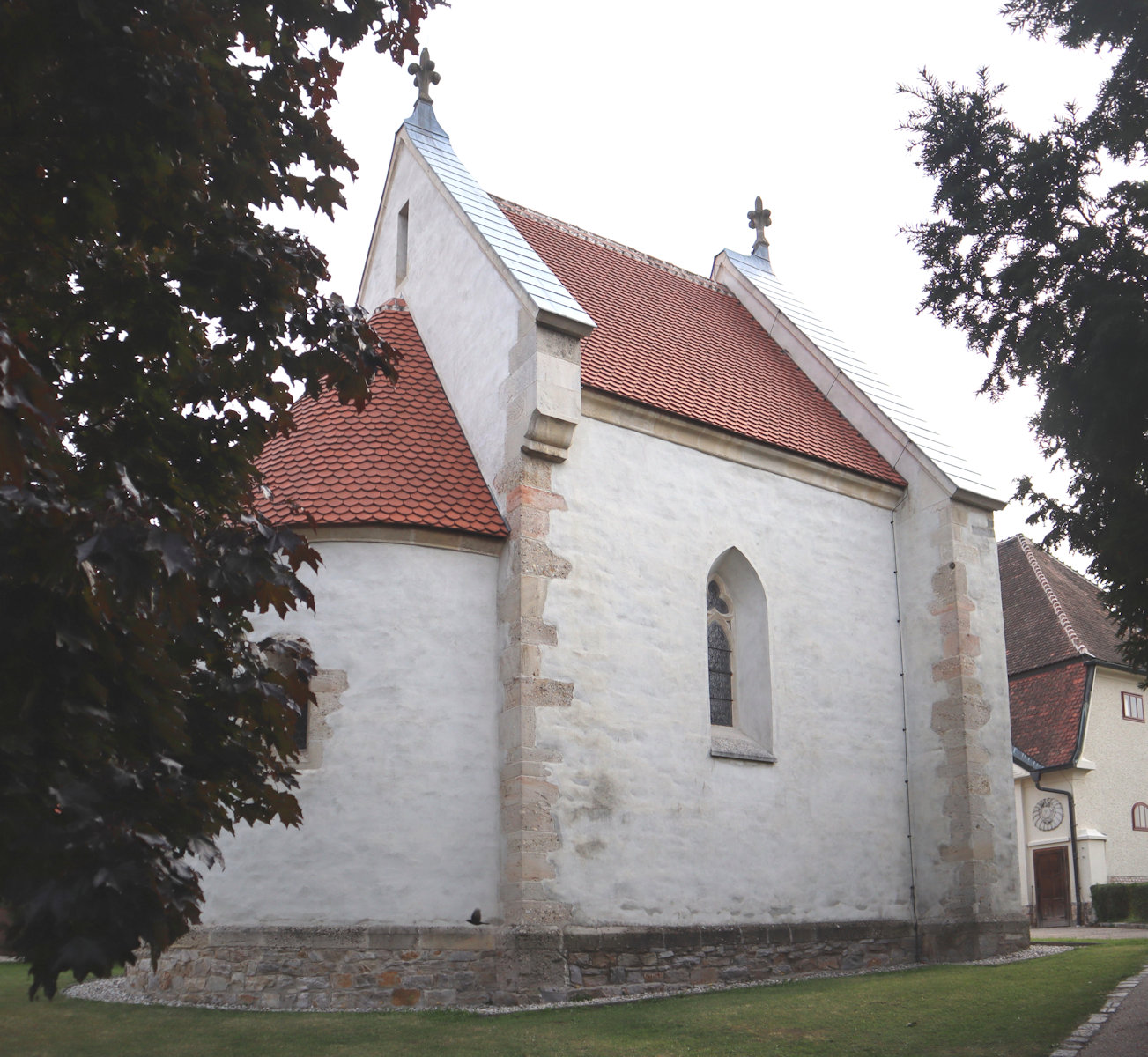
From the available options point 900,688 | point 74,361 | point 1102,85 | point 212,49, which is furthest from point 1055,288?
point 900,688

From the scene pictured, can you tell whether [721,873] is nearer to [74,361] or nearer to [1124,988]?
[1124,988]

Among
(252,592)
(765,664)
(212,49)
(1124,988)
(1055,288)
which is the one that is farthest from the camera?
(765,664)

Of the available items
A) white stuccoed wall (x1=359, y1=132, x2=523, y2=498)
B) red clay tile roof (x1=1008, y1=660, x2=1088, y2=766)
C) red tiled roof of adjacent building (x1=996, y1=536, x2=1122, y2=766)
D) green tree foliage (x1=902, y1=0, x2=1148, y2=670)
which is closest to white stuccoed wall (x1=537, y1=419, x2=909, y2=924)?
white stuccoed wall (x1=359, y1=132, x2=523, y2=498)

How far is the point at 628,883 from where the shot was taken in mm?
11203

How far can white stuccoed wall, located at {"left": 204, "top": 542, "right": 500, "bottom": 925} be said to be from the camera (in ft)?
34.4

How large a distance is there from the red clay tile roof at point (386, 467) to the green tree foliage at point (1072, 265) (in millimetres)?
5445

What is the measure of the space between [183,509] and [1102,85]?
732cm

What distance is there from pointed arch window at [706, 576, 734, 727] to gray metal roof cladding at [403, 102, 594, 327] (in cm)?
377

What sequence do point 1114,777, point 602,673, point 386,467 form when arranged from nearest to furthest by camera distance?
point 602,673 < point 386,467 < point 1114,777

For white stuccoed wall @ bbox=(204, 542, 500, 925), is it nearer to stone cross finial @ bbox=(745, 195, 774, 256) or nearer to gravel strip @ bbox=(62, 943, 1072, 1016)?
gravel strip @ bbox=(62, 943, 1072, 1016)

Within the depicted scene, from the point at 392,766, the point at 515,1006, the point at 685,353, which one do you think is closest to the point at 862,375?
the point at 685,353

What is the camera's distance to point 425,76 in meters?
16.9

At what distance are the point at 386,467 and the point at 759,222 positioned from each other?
38.7 feet

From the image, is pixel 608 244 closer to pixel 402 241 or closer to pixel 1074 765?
pixel 402 241
